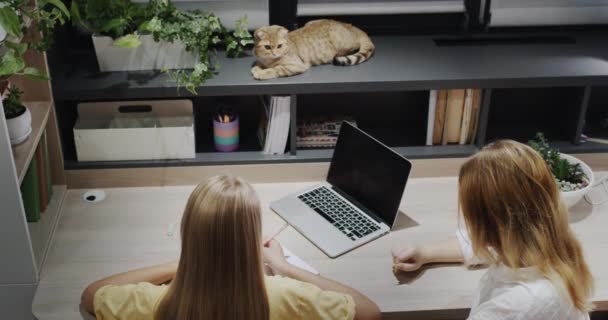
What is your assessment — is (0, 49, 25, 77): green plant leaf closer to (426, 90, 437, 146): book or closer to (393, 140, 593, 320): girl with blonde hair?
(393, 140, 593, 320): girl with blonde hair

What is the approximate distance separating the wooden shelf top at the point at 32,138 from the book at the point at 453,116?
1.22m

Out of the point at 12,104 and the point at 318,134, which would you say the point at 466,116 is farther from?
the point at 12,104

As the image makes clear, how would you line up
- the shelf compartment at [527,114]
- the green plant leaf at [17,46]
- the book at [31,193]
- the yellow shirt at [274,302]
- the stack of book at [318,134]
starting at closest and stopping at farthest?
the yellow shirt at [274,302] < the green plant leaf at [17,46] < the book at [31,193] < the stack of book at [318,134] < the shelf compartment at [527,114]

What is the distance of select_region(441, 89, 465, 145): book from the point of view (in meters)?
2.36

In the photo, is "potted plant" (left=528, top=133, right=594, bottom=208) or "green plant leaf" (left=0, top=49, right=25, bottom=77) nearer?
"green plant leaf" (left=0, top=49, right=25, bottom=77)

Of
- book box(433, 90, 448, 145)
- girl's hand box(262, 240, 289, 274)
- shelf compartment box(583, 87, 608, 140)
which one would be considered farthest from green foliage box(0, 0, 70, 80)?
shelf compartment box(583, 87, 608, 140)

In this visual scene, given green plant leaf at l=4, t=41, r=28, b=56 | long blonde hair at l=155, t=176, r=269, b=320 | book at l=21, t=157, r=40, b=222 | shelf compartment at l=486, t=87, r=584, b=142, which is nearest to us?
long blonde hair at l=155, t=176, r=269, b=320

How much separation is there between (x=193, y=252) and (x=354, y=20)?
53.8 inches

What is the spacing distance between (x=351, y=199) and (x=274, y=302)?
2.25ft

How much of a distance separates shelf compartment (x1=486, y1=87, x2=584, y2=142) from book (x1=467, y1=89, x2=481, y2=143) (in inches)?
4.7

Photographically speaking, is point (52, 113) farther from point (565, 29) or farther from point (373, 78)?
point (565, 29)

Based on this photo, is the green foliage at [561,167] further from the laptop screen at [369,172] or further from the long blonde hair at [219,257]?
the long blonde hair at [219,257]

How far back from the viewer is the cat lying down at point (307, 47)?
2.29 meters

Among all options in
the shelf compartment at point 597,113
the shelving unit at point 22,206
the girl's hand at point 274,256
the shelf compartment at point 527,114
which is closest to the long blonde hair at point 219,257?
the girl's hand at point 274,256
